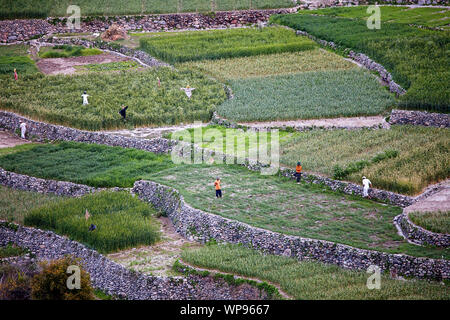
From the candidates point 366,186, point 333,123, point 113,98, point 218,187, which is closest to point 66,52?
point 113,98

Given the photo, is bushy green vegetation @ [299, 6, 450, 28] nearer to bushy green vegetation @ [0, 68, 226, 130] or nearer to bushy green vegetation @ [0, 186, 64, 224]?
bushy green vegetation @ [0, 68, 226, 130]

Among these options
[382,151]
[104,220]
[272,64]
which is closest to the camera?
[104,220]

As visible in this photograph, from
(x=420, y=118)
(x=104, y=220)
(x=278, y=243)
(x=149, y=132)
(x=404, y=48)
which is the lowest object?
(x=278, y=243)

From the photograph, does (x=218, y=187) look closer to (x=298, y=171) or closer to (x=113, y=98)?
(x=298, y=171)

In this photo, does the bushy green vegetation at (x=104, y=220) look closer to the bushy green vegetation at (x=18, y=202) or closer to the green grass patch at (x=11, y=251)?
the bushy green vegetation at (x=18, y=202)

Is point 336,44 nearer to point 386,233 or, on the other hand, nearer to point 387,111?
point 387,111

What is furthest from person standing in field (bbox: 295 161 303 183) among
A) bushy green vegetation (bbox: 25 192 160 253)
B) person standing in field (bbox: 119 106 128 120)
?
person standing in field (bbox: 119 106 128 120)
